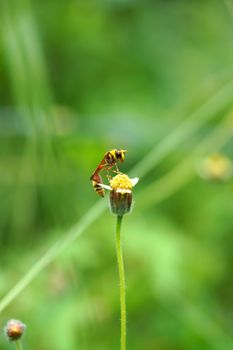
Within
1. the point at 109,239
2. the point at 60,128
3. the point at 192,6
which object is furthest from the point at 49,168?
the point at 192,6

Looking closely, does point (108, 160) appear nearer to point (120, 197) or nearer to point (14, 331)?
point (120, 197)

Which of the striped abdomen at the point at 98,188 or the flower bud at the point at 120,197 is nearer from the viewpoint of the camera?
the flower bud at the point at 120,197

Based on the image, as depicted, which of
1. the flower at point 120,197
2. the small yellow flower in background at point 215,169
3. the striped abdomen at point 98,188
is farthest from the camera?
the small yellow flower in background at point 215,169

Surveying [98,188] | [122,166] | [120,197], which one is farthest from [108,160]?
[122,166]

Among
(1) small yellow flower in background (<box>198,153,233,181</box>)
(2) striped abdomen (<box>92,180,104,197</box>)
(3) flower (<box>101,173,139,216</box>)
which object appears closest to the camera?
(3) flower (<box>101,173,139,216</box>)

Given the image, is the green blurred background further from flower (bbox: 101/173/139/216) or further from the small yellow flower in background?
flower (bbox: 101/173/139/216)

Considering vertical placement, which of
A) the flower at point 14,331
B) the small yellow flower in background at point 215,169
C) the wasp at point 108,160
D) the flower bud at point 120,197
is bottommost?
the flower at point 14,331

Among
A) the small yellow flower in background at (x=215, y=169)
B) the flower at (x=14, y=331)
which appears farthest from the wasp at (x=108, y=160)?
the small yellow flower in background at (x=215, y=169)

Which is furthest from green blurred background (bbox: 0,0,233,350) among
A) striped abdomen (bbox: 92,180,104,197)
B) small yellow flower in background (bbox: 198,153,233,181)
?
striped abdomen (bbox: 92,180,104,197)

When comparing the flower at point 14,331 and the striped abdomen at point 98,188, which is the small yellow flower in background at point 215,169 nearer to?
the striped abdomen at point 98,188
